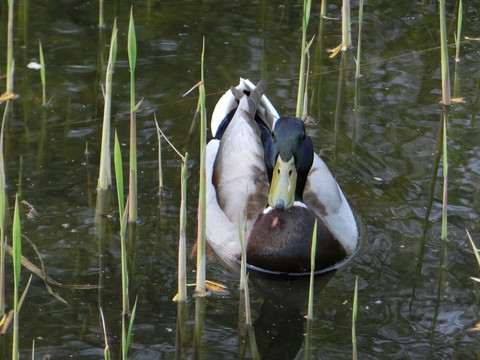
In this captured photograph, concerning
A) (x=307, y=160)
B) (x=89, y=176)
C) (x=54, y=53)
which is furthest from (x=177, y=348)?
(x=54, y=53)

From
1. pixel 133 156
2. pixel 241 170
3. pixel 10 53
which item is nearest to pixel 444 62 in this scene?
pixel 241 170

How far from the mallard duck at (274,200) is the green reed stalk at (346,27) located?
1.60 meters

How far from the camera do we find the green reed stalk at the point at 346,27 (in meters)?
8.31

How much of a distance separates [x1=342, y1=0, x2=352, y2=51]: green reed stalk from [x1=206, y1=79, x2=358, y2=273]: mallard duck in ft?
5.25

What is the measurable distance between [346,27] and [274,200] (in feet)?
9.70

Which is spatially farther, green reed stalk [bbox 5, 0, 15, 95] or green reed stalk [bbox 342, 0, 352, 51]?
green reed stalk [bbox 342, 0, 352, 51]

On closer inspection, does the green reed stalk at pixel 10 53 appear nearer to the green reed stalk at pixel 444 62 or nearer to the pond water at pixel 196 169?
the pond water at pixel 196 169

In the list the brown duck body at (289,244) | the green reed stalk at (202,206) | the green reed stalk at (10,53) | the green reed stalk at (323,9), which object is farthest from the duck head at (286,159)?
the green reed stalk at (323,9)

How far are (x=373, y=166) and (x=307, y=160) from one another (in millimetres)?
1060

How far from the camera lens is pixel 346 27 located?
339 inches

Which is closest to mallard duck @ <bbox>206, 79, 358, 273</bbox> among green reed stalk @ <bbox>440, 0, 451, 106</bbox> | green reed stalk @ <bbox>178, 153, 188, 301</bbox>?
green reed stalk @ <bbox>178, 153, 188, 301</bbox>

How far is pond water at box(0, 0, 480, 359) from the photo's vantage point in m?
5.45

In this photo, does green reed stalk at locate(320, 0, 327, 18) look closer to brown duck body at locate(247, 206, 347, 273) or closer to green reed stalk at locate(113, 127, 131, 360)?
brown duck body at locate(247, 206, 347, 273)

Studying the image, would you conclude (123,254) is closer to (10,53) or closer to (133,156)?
(133,156)
